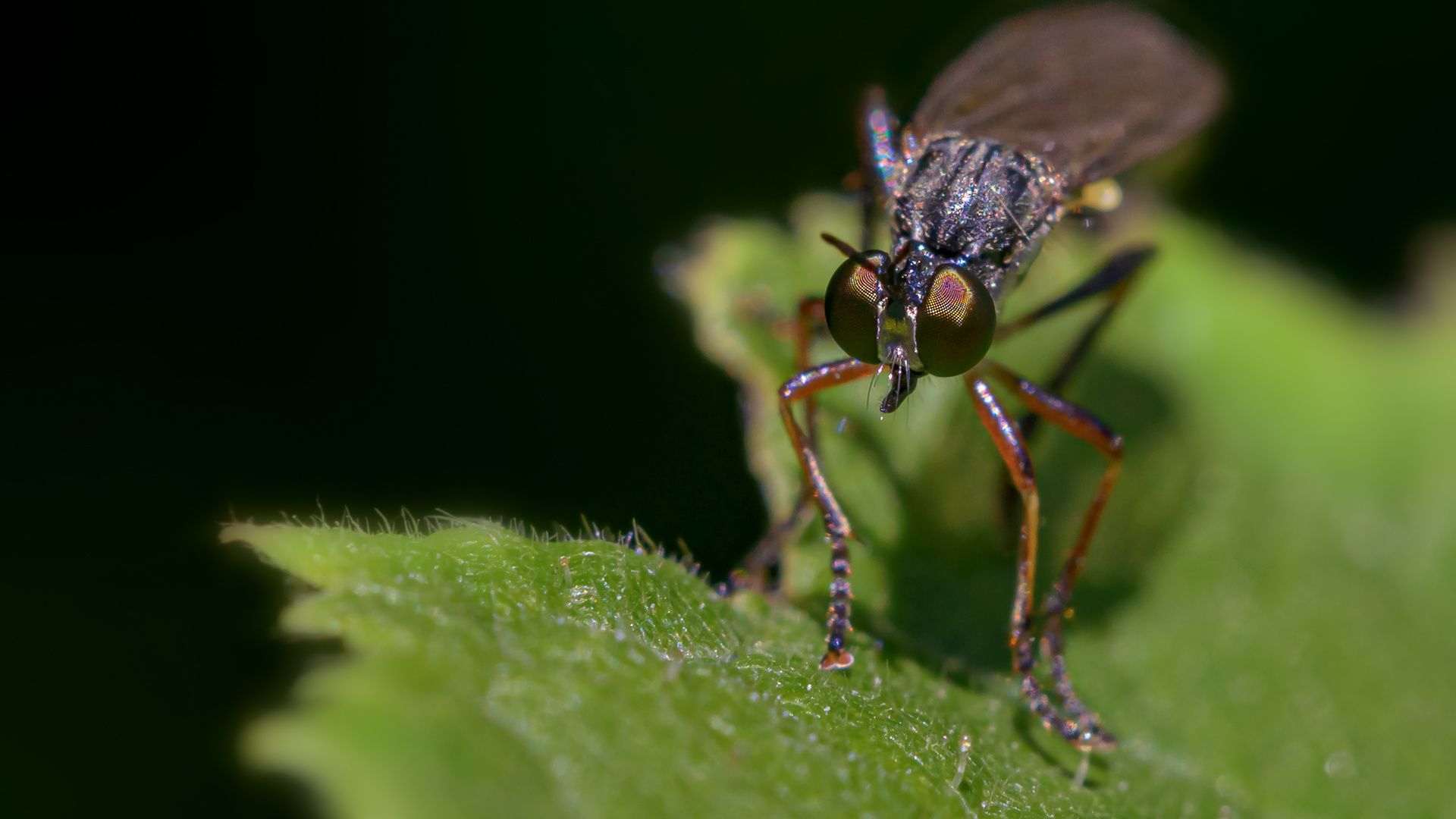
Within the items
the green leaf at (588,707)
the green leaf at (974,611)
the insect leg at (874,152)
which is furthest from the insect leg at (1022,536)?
the insect leg at (874,152)

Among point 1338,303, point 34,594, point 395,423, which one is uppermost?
point 1338,303

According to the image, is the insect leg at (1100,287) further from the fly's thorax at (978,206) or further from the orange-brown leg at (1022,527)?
the orange-brown leg at (1022,527)

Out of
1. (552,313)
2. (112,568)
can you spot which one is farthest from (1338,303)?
(112,568)

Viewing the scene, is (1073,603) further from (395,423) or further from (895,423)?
(395,423)

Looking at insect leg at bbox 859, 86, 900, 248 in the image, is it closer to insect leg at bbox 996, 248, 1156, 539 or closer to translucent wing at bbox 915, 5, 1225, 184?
translucent wing at bbox 915, 5, 1225, 184

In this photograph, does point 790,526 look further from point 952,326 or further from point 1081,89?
point 1081,89

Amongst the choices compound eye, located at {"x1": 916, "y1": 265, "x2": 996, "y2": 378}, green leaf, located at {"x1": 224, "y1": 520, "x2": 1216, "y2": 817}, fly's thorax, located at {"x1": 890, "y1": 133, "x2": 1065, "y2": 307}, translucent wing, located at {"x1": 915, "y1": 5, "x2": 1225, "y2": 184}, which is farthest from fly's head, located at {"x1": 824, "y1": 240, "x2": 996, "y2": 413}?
translucent wing, located at {"x1": 915, "y1": 5, "x2": 1225, "y2": 184}
